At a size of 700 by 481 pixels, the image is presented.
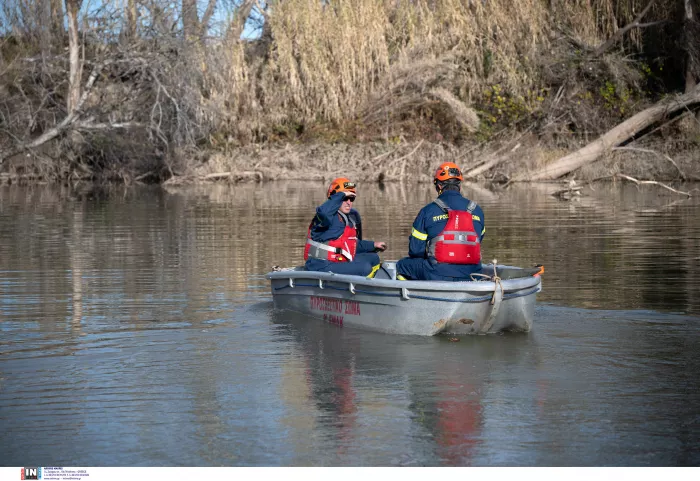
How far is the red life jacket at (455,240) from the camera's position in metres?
9.98

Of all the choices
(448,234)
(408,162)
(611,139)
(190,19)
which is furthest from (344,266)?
(408,162)

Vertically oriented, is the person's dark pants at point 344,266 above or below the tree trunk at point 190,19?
below

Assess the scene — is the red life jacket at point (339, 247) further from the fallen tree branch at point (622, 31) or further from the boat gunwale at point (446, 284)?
the fallen tree branch at point (622, 31)

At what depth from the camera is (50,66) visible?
3422cm

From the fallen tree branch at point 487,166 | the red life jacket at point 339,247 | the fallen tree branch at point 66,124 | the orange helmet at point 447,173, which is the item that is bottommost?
the red life jacket at point 339,247

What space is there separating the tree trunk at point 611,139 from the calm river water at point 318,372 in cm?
1821

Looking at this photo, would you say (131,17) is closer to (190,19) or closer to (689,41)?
(190,19)

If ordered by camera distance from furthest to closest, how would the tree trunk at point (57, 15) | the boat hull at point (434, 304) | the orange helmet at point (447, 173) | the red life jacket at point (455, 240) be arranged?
the tree trunk at point (57, 15)
the orange helmet at point (447, 173)
the red life jacket at point (455, 240)
the boat hull at point (434, 304)

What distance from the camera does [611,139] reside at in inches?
1401

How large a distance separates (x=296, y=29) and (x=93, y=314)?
2960cm

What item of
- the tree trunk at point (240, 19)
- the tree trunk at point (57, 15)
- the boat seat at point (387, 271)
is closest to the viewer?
the boat seat at point (387, 271)

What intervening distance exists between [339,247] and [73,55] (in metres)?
24.1

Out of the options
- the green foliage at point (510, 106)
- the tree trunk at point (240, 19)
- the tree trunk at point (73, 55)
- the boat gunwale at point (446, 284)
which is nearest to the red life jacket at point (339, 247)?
the boat gunwale at point (446, 284)

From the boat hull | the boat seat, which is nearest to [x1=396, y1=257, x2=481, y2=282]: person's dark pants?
the boat hull
